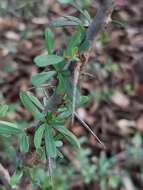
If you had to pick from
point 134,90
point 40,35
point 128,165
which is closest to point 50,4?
point 40,35

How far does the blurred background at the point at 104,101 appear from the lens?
2117mm

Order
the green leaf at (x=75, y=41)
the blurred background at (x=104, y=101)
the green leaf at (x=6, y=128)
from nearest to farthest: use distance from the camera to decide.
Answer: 1. the green leaf at (x=75, y=41)
2. the green leaf at (x=6, y=128)
3. the blurred background at (x=104, y=101)

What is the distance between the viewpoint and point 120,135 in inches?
96.8

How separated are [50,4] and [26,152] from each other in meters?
1.80

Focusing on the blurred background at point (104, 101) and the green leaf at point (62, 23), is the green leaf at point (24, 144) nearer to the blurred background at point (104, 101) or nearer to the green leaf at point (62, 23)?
the green leaf at point (62, 23)

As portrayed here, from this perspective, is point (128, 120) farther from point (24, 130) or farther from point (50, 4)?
point (24, 130)

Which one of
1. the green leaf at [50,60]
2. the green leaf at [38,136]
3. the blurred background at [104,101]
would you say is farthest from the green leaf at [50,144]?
the blurred background at [104,101]

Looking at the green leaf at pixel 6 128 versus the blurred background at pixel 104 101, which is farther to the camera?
the blurred background at pixel 104 101

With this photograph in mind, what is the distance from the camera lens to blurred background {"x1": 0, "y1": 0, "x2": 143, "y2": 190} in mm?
2117

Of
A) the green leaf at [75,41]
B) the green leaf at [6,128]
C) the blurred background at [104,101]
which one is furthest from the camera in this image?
the blurred background at [104,101]

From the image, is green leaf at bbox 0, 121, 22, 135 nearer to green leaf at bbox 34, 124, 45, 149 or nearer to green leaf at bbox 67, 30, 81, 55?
green leaf at bbox 34, 124, 45, 149

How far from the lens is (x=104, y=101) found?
8.27 ft

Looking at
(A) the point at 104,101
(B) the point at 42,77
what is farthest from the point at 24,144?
(A) the point at 104,101

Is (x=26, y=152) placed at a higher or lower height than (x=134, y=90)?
higher
